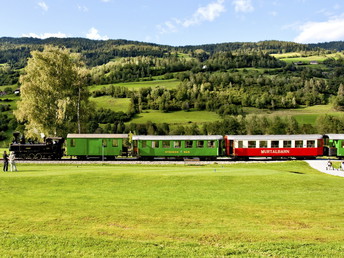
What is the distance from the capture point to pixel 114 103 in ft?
447

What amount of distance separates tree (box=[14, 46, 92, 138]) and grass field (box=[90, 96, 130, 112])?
73247 mm

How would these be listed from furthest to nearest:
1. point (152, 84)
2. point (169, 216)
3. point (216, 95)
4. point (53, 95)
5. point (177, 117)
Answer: point (152, 84) → point (216, 95) → point (177, 117) → point (53, 95) → point (169, 216)

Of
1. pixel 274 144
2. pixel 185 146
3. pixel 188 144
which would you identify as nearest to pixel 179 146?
pixel 185 146

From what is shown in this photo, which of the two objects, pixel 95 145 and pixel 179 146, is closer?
pixel 179 146

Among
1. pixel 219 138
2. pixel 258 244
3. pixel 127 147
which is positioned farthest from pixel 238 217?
pixel 127 147

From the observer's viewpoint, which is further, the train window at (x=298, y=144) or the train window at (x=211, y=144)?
the train window at (x=298, y=144)

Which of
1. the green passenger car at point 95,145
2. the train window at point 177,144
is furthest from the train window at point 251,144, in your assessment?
the green passenger car at point 95,145

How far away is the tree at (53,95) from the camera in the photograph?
51.6 meters

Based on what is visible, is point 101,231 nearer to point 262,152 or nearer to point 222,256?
point 222,256

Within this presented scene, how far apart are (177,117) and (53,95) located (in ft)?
239

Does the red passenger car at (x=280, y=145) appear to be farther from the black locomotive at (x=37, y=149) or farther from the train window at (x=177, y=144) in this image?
the black locomotive at (x=37, y=149)

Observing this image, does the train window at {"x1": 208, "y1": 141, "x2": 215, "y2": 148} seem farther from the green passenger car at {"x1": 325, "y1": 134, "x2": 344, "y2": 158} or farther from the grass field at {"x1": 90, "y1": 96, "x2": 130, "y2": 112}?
the grass field at {"x1": 90, "y1": 96, "x2": 130, "y2": 112}

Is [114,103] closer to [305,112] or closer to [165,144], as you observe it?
[305,112]

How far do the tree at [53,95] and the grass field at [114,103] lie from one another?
2884 inches
